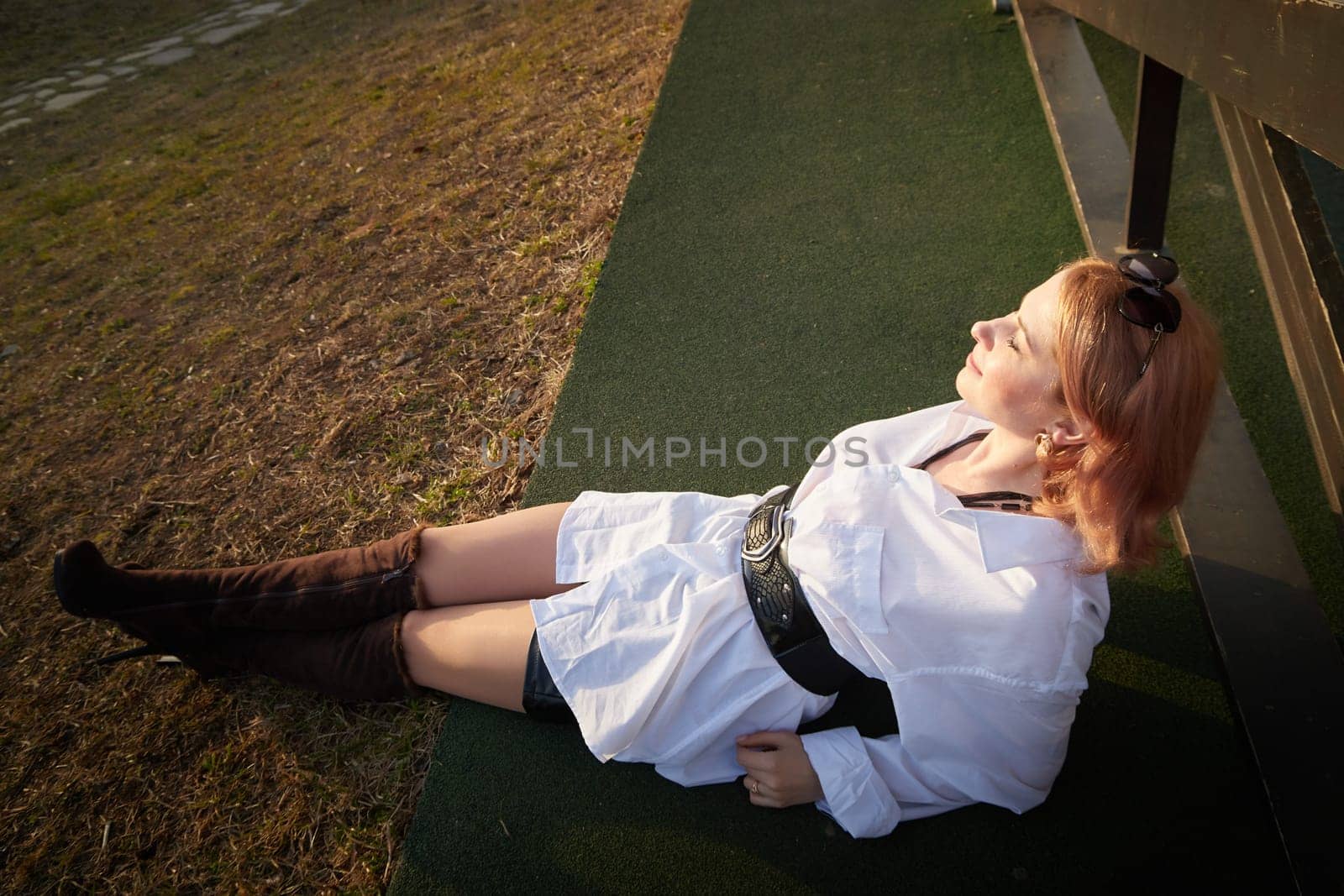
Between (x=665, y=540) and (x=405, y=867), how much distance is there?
941 millimetres

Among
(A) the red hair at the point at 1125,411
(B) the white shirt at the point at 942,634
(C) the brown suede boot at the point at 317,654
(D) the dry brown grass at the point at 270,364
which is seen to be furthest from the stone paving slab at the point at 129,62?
(A) the red hair at the point at 1125,411

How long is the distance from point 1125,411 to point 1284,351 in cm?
124

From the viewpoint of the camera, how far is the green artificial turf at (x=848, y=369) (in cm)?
175

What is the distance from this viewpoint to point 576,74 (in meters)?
4.85

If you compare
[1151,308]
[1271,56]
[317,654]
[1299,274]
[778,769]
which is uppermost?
[1271,56]

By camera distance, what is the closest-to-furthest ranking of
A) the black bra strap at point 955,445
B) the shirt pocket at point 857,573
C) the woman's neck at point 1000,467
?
1. the shirt pocket at point 857,573
2. the woman's neck at point 1000,467
3. the black bra strap at point 955,445

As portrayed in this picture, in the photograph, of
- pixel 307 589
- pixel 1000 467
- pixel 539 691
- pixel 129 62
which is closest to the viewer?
pixel 1000 467

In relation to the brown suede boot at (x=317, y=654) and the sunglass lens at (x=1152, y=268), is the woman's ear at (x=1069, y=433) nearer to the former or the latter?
the sunglass lens at (x=1152, y=268)

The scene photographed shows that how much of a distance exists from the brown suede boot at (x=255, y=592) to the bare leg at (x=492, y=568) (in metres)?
0.05

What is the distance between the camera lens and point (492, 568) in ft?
6.53

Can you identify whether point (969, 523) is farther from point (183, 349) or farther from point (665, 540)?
point (183, 349)

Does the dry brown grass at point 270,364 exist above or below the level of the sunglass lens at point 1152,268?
below

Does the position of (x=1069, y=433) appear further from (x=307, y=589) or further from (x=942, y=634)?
(x=307, y=589)

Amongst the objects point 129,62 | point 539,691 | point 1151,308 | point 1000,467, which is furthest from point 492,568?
point 129,62
